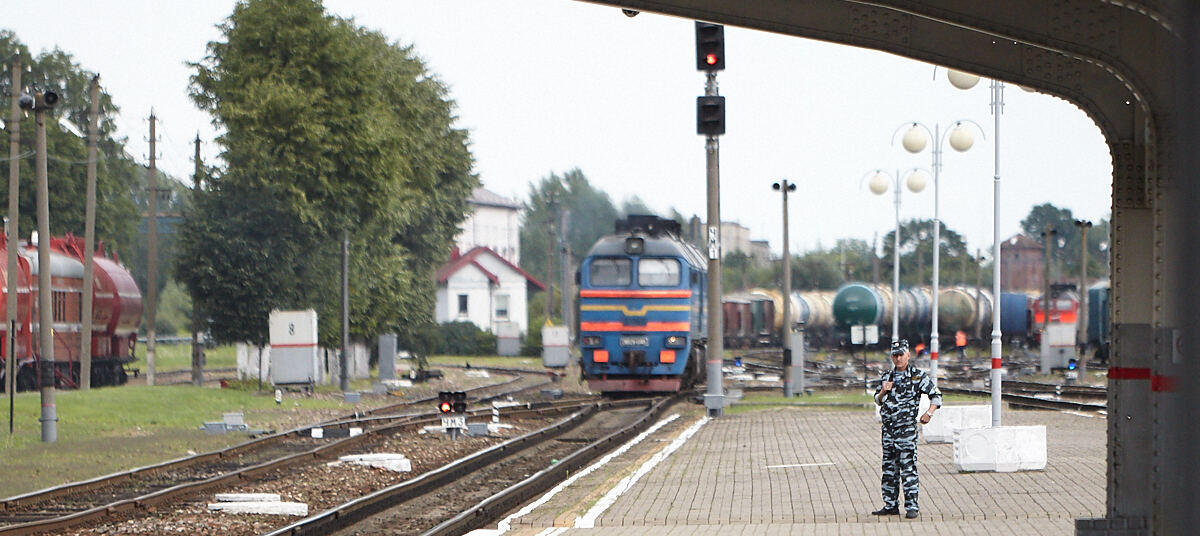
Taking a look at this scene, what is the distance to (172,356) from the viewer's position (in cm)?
6994

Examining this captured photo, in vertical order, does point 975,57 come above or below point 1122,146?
above

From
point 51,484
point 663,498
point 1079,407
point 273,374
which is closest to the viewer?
point 663,498

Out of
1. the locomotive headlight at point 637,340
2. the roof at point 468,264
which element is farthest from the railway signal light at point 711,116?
the roof at point 468,264

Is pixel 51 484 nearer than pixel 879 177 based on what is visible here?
Yes

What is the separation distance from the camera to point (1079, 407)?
91.0ft

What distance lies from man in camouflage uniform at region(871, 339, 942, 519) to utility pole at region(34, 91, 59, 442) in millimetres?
14232

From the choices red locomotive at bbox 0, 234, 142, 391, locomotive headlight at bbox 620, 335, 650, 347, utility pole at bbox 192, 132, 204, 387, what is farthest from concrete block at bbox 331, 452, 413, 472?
utility pole at bbox 192, 132, 204, 387

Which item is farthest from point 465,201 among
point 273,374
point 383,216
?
point 273,374

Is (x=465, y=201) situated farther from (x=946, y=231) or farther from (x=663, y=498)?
(x=946, y=231)

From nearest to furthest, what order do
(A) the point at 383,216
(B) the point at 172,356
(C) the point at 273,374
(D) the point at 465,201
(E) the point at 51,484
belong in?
1. (E) the point at 51,484
2. (C) the point at 273,374
3. (A) the point at 383,216
4. (D) the point at 465,201
5. (B) the point at 172,356

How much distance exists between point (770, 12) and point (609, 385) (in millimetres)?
25424

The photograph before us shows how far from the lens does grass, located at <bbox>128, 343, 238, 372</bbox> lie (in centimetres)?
6029

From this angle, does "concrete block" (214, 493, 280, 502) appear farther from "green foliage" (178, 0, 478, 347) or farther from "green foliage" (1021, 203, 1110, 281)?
"green foliage" (1021, 203, 1110, 281)

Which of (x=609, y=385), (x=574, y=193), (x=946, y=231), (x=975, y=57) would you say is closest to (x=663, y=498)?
(x=975, y=57)
